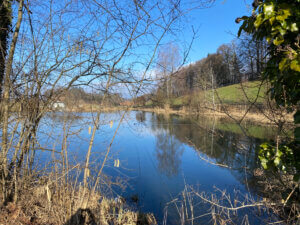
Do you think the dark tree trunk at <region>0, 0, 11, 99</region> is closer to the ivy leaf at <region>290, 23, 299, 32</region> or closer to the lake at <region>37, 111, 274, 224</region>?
the lake at <region>37, 111, 274, 224</region>

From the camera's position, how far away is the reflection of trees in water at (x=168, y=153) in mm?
7291

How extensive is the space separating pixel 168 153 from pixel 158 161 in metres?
1.10

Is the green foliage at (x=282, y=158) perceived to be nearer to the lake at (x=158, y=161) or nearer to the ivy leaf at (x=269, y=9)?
the lake at (x=158, y=161)

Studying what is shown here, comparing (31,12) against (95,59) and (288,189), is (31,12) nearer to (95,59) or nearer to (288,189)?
(95,59)

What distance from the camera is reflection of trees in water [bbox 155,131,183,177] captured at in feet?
23.9

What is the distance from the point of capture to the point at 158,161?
8.12 m

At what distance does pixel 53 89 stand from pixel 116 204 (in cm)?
278

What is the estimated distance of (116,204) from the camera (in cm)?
432

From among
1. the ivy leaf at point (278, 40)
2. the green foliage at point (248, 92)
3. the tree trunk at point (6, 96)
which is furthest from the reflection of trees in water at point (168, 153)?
the ivy leaf at point (278, 40)

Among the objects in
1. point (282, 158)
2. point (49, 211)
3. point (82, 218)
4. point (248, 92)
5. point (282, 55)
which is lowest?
point (82, 218)

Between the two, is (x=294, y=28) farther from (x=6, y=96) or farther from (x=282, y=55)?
(x=6, y=96)

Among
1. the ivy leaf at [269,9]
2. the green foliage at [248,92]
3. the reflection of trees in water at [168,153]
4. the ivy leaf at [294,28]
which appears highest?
the ivy leaf at [269,9]

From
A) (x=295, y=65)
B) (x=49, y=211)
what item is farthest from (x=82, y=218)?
(x=295, y=65)

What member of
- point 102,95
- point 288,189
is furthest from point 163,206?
point 288,189
